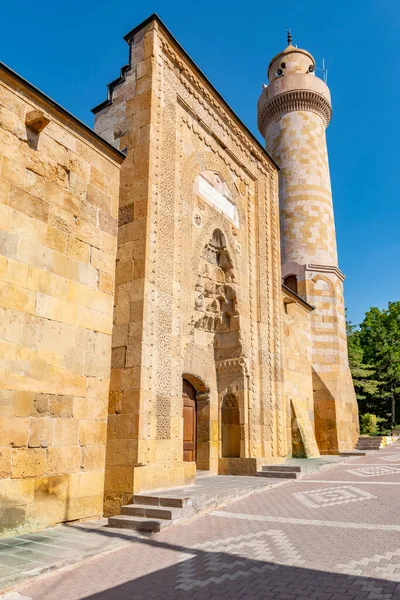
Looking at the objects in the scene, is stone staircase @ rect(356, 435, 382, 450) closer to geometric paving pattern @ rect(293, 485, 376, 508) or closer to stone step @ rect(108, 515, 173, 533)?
geometric paving pattern @ rect(293, 485, 376, 508)

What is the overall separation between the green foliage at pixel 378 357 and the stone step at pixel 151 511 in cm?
2262

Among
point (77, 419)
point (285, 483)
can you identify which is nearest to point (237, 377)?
point (285, 483)

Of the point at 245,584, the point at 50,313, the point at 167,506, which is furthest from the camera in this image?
the point at 50,313

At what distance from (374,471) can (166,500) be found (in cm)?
642

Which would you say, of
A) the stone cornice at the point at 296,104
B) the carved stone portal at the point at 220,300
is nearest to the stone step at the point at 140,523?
the carved stone portal at the point at 220,300

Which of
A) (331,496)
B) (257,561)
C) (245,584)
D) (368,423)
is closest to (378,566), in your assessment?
(257,561)

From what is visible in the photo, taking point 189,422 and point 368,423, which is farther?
point 368,423

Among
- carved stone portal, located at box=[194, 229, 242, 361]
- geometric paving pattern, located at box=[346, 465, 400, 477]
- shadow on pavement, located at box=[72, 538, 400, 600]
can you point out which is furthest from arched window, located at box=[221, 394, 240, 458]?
shadow on pavement, located at box=[72, 538, 400, 600]

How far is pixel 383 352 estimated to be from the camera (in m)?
31.9

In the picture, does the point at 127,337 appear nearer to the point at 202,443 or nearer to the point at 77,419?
the point at 77,419

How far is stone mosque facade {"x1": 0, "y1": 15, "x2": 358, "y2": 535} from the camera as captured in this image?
19.9 feet

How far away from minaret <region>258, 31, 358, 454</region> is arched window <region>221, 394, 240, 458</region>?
5.96 metres

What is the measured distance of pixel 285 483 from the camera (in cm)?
902

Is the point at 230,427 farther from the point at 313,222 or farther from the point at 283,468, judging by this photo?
the point at 313,222
